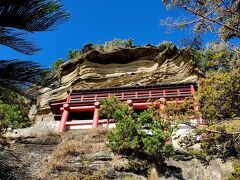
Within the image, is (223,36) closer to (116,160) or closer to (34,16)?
(116,160)

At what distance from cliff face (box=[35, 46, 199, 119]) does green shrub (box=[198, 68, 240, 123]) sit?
16.4 metres

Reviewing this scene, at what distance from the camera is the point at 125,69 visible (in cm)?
3011

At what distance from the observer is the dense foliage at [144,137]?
12.3 meters

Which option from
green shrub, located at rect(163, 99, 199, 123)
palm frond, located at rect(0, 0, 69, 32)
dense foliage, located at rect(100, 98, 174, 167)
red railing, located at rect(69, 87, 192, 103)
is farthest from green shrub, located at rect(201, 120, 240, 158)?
red railing, located at rect(69, 87, 192, 103)

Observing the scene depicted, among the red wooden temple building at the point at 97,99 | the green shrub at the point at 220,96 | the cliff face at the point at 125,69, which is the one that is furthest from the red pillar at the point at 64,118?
the green shrub at the point at 220,96

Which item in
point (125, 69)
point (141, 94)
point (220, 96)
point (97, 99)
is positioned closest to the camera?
point (220, 96)

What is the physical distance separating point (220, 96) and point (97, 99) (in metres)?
13.0

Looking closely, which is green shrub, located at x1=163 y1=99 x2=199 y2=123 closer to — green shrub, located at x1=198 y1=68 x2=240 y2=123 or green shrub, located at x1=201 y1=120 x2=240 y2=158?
green shrub, located at x1=198 y1=68 x2=240 y2=123

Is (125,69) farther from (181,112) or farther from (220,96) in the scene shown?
(220,96)

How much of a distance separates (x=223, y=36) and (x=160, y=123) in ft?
13.2

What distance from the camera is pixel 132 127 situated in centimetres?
1308

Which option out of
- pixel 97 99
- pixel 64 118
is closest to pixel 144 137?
pixel 64 118

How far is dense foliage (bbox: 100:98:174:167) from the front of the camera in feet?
40.4

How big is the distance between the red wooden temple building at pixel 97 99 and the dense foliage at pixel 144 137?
22.0 ft
